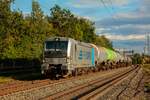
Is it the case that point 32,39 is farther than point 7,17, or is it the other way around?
point 32,39

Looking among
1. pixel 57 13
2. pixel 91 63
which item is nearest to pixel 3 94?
pixel 91 63

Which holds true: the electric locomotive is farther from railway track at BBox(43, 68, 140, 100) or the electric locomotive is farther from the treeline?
the treeline

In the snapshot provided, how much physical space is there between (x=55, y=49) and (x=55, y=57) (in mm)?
698

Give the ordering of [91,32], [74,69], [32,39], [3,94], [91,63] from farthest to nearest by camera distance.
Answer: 1. [91,32]
2. [32,39]
3. [91,63]
4. [74,69]
5. [3,94]

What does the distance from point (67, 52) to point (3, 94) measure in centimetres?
1189

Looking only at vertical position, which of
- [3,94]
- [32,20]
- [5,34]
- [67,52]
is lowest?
[3,94]

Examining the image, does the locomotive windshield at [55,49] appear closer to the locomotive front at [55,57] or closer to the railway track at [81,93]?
the locomotive front at [55,57]

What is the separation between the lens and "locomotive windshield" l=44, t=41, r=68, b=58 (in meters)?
29.7

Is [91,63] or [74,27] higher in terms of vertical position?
[74,27]

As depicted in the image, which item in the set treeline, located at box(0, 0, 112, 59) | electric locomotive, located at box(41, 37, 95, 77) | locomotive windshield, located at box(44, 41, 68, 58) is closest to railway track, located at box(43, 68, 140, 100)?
electric locomotive, located at box(41, 37, 95, 77)

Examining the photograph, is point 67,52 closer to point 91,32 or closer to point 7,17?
point 7,17

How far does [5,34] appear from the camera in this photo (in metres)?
48.1

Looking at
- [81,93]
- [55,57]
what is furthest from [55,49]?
[81,93]

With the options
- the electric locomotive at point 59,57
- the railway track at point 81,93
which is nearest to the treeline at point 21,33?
the electric locomotive at point 59,57
